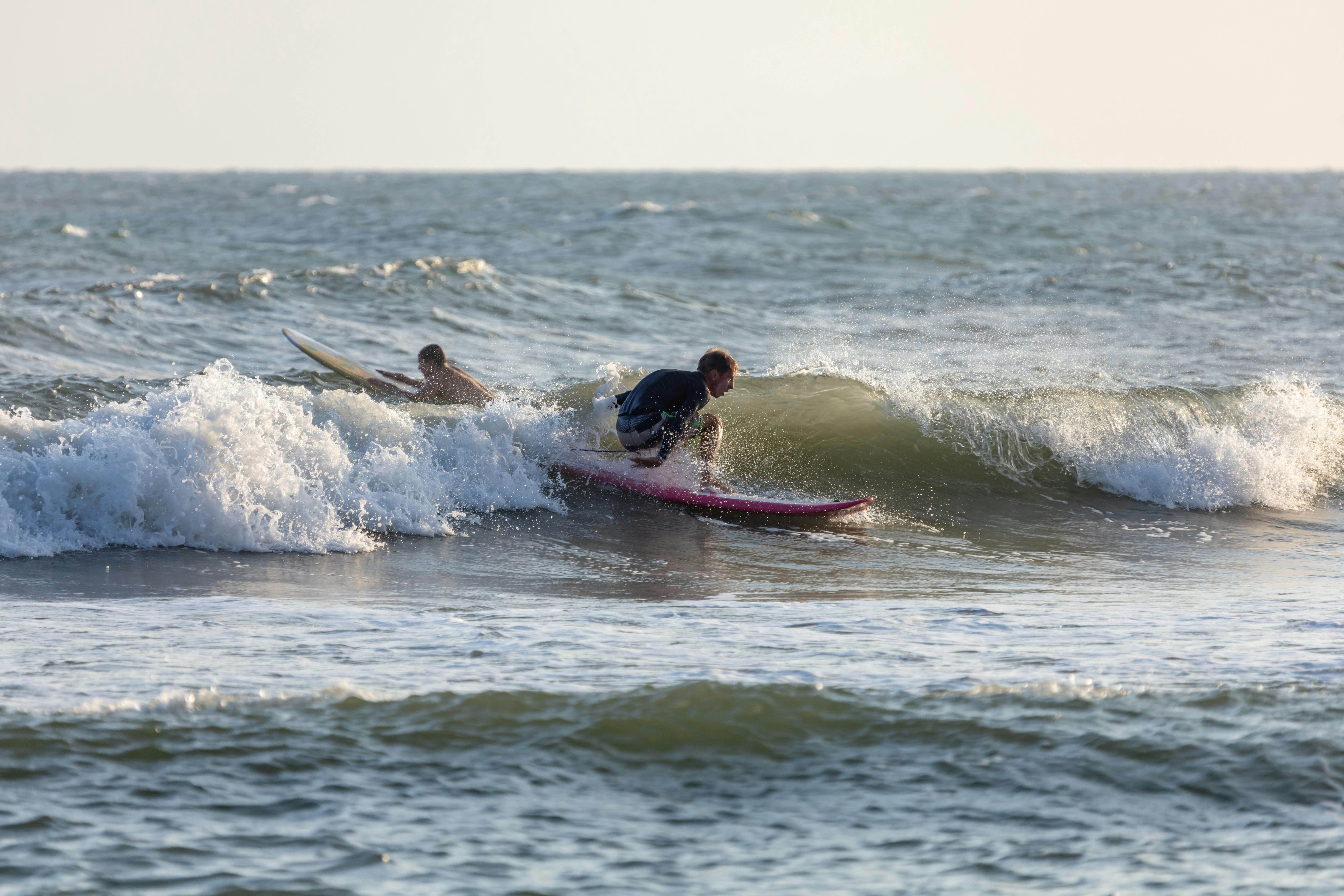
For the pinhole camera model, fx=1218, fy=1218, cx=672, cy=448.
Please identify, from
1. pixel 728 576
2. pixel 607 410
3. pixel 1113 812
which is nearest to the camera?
pixel 1113 812

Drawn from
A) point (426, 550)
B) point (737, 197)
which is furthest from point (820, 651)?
point (737, 197)

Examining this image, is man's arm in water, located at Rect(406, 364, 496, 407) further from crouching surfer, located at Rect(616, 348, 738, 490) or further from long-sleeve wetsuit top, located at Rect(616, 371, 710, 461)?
long-sleeve wetsuit top, located at Rect(616, 371, 710, 461)

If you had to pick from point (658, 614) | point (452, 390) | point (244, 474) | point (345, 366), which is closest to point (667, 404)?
point (658, 614)

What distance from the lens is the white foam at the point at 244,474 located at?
7.72m

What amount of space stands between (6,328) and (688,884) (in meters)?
13.6

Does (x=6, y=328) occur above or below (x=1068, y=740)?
above

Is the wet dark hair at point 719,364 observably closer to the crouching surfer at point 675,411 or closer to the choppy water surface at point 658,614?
the crouching surfer at point 675,411

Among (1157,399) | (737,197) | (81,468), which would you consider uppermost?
(737,197)

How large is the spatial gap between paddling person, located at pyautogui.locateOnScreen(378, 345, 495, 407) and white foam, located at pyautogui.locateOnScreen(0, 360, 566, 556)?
1439 mm

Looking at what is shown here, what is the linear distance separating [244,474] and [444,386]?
126 inches

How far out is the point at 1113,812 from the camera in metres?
3.92

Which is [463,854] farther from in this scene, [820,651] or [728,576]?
[728,576]

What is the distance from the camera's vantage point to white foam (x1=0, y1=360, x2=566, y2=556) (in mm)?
7719

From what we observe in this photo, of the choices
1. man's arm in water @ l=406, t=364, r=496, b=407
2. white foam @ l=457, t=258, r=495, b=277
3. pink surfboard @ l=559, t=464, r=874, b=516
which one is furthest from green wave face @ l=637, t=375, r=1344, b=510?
white foam @ l=457, t=258, r=495, b=277
